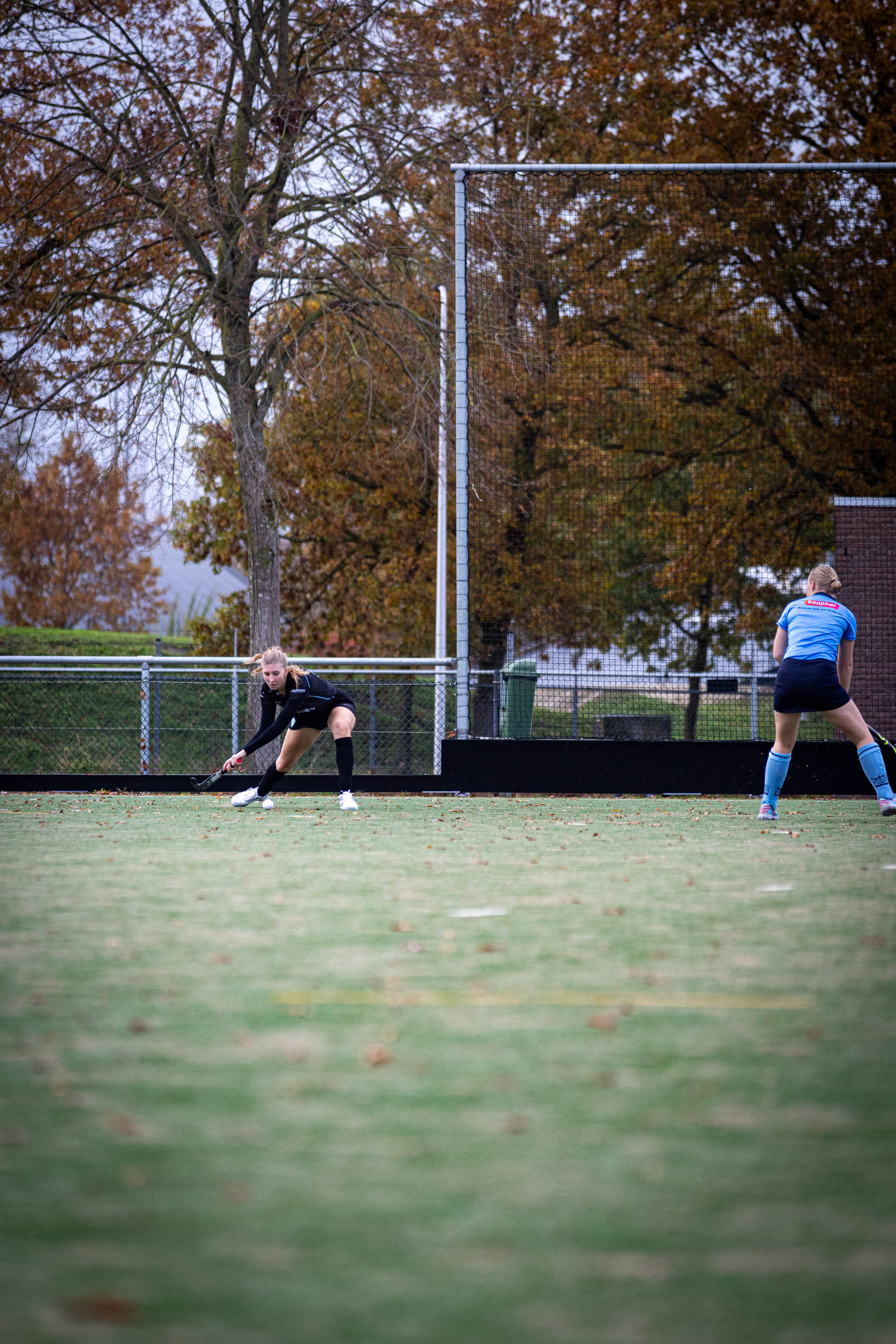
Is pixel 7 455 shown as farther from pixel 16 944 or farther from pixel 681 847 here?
pixel 16 944

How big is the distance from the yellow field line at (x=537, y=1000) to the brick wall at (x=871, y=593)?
379 inches

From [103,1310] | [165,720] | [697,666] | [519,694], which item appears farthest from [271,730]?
[103,1310]

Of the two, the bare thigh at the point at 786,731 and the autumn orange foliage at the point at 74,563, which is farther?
the autumn orange foliage at the point at 74,563

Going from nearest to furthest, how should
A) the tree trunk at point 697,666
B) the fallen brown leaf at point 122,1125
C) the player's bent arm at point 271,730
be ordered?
1. the fallen brown leaf at point 122,1125
2. the player's bent arm at point 271,730
3. the tree trunk at point 697,666

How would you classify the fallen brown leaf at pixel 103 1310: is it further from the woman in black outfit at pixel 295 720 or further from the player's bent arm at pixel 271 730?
the woman in black outfit at pixel 295 720

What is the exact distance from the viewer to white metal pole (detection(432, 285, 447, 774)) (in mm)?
15164

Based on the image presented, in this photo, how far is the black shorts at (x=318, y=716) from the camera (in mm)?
11117

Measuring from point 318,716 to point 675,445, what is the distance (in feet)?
16.4

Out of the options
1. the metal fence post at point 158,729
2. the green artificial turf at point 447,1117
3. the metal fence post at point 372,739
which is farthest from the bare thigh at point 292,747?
the metal fence post at point 372,739

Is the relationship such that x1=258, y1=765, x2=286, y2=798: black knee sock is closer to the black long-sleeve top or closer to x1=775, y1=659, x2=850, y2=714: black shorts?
the black long-sleeve top

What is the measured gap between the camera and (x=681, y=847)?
8.41 m

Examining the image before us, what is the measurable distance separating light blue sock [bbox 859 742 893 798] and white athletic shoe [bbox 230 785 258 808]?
5.07 meters

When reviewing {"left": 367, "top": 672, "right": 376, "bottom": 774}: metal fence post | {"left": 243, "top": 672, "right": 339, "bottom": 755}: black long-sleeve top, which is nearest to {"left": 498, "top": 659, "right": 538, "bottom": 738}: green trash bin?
{"left": 243, "top": 672, "right": 339, "bottom": 755}: black long-sleeve top

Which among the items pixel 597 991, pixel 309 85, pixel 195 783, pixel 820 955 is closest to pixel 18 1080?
pixel 597 991
